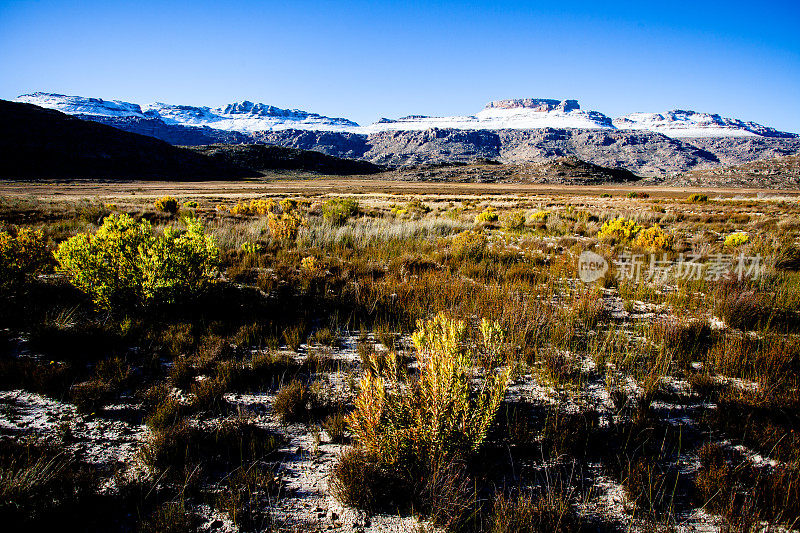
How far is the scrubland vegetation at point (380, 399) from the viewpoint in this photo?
2109 millimetres

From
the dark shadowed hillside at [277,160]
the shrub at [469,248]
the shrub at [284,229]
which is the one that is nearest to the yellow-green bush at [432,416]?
the shrub at [469,248]

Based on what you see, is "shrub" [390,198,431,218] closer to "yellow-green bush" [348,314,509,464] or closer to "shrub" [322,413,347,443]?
"shrub" [322,413,347,443]

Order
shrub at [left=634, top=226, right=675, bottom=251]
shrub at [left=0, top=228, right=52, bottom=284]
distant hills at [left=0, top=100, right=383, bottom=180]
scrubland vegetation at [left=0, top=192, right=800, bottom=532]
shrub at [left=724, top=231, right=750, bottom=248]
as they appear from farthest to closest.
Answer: distant hills at [left=0, top=100, right=383, bottom=180], shrub at [left=724, top=231, right=750, bottom=248], shrub at [left=634, top=226, right=675, bottom=251], shrub at [left=0, top=228, right=52, bottom=284], scrubland vegetation at [left=0, top=192, right=800, bottom=532]

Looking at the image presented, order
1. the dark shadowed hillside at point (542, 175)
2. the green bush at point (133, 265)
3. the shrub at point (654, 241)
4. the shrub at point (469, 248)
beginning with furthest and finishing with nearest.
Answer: the dark shadowed hillside at point (542, 175), the shrub at point (654, 241), the shrub at point (469, 248), the green bush at point (133, 265)

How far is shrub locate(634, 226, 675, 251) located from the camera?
871 cm

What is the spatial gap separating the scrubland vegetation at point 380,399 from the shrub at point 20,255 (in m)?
0.03

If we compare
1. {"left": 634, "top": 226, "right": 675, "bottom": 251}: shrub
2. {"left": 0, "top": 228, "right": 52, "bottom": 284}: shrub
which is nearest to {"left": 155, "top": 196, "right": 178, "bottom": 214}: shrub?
{"left": 0, "top": 228, "right": 52, "bottom": 284}: shrub

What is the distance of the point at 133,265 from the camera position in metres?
4.64

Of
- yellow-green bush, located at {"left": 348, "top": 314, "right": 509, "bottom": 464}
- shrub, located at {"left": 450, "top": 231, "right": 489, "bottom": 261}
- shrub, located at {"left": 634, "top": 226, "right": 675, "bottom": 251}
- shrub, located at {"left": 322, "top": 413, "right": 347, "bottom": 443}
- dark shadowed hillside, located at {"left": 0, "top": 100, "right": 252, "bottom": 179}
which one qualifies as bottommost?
shrub, located at {"left": 322, "top": 413, "right": 347, "bottom": 443}

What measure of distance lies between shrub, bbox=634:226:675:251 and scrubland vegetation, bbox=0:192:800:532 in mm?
2621

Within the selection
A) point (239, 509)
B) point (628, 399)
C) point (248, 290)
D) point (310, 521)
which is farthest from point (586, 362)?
point (248, 290)

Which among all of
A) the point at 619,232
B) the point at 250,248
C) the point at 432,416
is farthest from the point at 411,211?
the point at 432,416

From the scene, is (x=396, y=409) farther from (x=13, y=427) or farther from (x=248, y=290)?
(x=248, y=290)

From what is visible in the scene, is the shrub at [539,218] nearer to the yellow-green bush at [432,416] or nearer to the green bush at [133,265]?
the green bush at [133,265]
